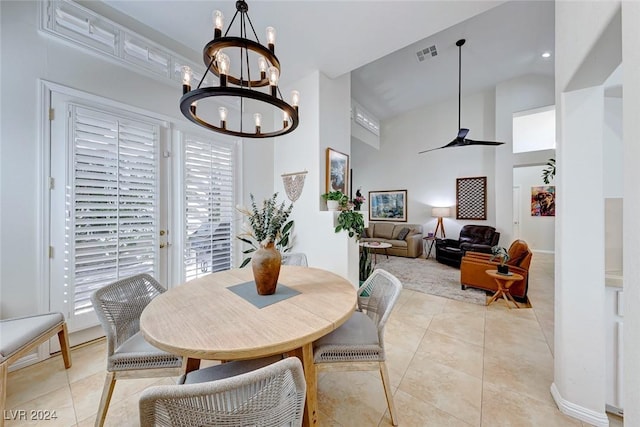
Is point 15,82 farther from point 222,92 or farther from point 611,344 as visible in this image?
point 611,344

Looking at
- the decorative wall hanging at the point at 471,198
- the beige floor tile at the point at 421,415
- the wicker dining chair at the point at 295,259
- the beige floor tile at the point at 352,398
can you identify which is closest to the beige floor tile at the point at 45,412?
the beige floor tile at the point at 352,398

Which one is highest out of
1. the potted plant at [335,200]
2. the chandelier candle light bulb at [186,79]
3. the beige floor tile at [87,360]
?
the chandelier candle light bulb at [186,79]

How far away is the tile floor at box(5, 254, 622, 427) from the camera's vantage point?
1452 millimetres

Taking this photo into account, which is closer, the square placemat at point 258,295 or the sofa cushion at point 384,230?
the square placemat at point 258,295

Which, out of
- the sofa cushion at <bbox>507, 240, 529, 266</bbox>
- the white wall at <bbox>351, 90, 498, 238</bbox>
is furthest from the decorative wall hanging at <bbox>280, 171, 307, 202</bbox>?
the white wall at <bbox>351, 90, 498, 238</bbox>

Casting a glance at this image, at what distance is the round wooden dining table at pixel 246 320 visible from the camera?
94cm

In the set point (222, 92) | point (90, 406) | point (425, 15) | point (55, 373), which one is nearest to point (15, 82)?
point (222, 92)

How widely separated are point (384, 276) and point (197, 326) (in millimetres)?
1186

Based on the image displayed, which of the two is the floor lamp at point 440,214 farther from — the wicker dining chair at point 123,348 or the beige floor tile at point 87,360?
the beige floor tile at point 87,360

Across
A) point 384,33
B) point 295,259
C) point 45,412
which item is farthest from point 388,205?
point 45,412

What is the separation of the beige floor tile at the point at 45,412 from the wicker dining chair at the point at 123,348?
0.46 metres

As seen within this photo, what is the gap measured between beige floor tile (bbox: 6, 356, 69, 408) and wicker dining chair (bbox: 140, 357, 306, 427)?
72.7 inches

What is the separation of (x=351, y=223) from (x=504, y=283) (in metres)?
2.28

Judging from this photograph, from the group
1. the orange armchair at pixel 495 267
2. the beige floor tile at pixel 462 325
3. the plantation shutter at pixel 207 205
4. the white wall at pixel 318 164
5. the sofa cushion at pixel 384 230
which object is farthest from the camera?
the sofa cushion at pixel 384 230
